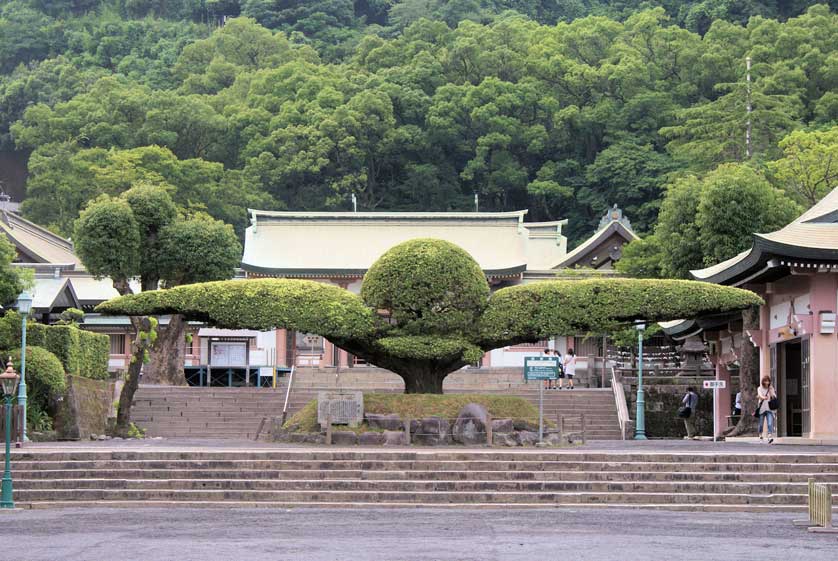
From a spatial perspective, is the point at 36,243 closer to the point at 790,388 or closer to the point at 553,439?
the point at 553,439

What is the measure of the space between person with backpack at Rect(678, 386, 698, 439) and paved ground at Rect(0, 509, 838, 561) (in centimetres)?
2292

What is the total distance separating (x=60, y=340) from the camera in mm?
38125

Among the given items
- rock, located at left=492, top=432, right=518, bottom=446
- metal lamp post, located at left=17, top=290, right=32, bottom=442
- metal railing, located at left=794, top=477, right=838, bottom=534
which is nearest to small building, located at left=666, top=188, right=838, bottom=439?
rock, located at left=492, top=432, right=518, bottom=446

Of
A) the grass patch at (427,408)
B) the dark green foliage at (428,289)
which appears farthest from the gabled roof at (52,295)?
the dark green foliage at (428,289)

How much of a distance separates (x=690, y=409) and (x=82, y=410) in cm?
1869

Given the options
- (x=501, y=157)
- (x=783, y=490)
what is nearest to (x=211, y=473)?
(x=783, y=490)

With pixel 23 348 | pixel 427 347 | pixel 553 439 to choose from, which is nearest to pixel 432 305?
pixel 427 347

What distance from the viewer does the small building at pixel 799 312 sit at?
1267 inches

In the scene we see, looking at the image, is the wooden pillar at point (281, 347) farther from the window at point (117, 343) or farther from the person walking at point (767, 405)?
the person walking at point (767, 405)

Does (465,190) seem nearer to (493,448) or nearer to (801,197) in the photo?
(801,197)

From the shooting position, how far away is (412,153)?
82938mm

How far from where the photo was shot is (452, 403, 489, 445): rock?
3055 cm

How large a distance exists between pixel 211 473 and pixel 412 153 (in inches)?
2350

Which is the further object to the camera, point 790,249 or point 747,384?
point 747,384
